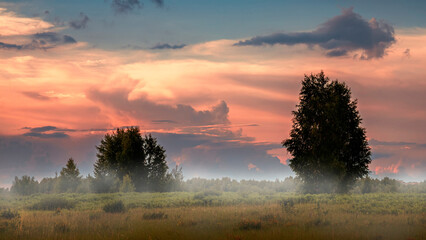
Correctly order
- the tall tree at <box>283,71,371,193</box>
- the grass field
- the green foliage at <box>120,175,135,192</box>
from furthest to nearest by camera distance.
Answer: the green foliage at <box>120,175,135,192</box>
the tall tree at <box>283,71,371,193</box>
the grass field

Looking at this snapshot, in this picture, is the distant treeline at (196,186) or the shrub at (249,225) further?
the distant treeline at (196,186)

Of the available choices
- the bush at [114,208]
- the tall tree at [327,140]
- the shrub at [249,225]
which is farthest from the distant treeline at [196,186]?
the shrub at [249,225]

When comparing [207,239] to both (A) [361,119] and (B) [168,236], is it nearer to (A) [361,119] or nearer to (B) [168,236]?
(B) [168,236]

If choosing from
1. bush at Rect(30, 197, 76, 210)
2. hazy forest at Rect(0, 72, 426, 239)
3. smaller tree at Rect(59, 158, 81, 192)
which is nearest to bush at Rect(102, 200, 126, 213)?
hazy forest at Rect(0, 72, 426, 239)

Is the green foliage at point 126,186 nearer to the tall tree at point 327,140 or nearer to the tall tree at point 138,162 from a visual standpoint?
the tall tree at point 138,162

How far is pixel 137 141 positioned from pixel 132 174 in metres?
5.25

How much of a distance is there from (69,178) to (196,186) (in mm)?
22133

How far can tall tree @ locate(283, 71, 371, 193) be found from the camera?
45.7m

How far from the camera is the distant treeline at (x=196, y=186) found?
187ft

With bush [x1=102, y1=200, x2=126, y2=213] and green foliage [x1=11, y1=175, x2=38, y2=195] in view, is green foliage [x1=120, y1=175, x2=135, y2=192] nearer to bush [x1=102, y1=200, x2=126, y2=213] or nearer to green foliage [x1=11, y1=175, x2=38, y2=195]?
green foliage [x1=11, y1=175, x2=38, y2=195]

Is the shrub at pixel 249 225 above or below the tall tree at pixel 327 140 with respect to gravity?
below

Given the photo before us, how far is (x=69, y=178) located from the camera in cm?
6862

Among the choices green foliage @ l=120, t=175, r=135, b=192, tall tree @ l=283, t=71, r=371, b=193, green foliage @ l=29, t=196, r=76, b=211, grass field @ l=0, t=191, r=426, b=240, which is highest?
tall tree @ l=283, t=71, r=371, b=193

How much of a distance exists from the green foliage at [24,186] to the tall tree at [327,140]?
43.3 meters
